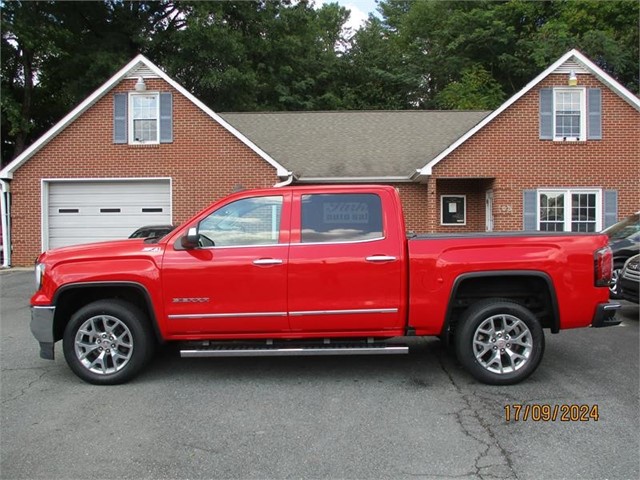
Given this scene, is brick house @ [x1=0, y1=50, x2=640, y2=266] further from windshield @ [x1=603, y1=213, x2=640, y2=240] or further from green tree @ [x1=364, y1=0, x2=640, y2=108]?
green tree @ [x1=364, y1=0, x2=640, y2=108]

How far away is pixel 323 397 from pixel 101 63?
25086 mm

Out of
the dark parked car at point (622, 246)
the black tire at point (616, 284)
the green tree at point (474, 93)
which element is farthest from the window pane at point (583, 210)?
the green tree at point (474, 93)

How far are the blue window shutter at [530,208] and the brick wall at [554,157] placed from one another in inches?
5.7

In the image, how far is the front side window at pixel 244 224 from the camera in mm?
5023

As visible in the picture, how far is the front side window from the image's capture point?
5.02 metres

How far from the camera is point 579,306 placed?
4.88m

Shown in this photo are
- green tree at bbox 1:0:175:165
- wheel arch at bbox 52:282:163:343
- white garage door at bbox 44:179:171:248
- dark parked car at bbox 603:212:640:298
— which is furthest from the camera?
green tree at bbox 1:0:175:165

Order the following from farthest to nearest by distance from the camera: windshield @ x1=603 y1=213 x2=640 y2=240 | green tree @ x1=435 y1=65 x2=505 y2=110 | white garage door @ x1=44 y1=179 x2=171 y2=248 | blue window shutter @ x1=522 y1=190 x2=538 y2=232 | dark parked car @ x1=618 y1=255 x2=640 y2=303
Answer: green tree @ x1=435 y1=65 x2=505 y2=110 → white garage door @ x1=44 y1=179 x2=171 y2=248 → blue window shutter @ x1=522 y1=190 x2=538 y2=232 → windshield @ x1=603 y1=213 x2=640 y2=240 → dark parked car @ x1=618 y1=255 x2=640 y2=303

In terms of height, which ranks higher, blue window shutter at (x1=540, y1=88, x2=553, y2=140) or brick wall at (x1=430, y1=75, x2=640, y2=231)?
blue window shutter at (x1=540, y1=88, x2=553, y2=140)

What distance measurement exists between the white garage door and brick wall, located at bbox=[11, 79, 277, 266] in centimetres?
32

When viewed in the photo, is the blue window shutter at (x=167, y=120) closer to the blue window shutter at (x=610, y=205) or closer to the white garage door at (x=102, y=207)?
the white garage door at (x=102, y=207)

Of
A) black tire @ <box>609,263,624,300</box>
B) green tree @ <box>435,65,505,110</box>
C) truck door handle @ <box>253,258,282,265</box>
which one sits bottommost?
black tire @ <box>609,263,624,300</box>

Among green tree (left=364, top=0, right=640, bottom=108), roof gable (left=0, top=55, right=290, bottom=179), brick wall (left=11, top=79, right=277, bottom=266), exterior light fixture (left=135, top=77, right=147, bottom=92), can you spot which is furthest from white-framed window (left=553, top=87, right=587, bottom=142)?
green tree (left=364, top=0, right=640, bottom=108)

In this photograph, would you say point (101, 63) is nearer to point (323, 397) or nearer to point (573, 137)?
point (573, 137)
